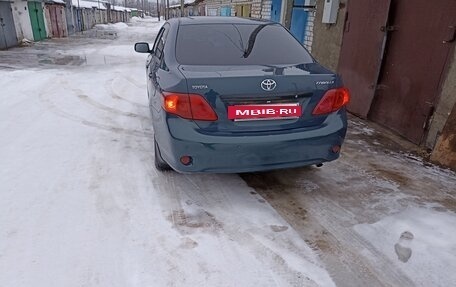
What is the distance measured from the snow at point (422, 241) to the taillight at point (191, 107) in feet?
4.89

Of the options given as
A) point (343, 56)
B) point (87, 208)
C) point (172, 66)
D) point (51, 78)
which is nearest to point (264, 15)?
point (343, 56)

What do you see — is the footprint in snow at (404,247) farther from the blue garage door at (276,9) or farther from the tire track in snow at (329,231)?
the blue garage door at (276,9)

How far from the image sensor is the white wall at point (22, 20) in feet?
58.9

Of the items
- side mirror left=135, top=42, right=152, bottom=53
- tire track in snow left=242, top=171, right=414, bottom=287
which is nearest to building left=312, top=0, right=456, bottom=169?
tire track in snow left=242, top=171, right=414, bottom=287

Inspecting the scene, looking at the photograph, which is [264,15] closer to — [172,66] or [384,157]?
[384,157]

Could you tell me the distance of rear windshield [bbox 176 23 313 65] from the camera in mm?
3178

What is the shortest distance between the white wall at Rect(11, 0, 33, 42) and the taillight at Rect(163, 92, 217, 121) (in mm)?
19085

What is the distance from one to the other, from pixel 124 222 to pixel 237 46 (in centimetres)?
192

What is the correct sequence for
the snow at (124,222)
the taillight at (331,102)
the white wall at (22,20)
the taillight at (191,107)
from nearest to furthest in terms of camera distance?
the snow at (124,222) → the taillight at (191,107) → the taillight at (331,102) → the white wall at (22,20)

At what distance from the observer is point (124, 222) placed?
2756 mm

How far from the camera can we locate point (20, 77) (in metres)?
8.66

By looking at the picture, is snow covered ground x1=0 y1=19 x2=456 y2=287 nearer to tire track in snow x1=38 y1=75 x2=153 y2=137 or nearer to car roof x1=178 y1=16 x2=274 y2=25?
tire track in snow x1=38 y1=75 x2=153 y2=137

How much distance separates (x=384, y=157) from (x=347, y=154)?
0.44 meters

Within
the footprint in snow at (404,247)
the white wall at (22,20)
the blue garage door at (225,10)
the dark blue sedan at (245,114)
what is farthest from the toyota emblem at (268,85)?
the white wall at (22,20)
